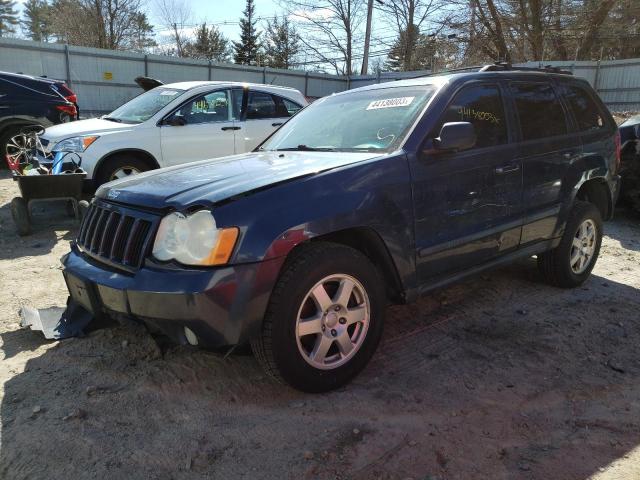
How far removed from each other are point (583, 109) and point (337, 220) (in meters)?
3.10

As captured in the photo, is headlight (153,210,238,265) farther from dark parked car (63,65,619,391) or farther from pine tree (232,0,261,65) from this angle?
pine tree (232,0,261,65)

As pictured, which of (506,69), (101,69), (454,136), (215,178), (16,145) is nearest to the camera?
(215,178)

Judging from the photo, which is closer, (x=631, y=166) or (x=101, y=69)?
(x=631, y=166)

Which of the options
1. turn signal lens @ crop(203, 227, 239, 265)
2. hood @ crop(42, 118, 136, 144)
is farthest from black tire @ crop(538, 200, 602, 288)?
hood @ crop(42, 118, 136, 144)

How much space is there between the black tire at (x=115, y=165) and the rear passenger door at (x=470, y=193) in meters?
4.74

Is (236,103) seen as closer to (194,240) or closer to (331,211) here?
(331,211)

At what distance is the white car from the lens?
21.7 ft

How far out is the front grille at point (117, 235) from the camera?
8.82 feet

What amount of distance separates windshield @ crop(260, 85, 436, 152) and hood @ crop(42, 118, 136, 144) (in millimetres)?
3484

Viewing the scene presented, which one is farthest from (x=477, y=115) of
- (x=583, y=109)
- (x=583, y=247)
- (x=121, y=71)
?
(x=121, y=71)

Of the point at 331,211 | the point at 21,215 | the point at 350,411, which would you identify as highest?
the point at 331,211

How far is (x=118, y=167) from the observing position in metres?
6.71

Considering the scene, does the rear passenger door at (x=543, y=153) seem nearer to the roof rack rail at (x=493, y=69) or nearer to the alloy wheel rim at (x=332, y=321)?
the roof rack rail at (x=493, y=69)

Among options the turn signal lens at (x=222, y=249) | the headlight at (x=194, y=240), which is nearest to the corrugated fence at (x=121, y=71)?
the headlight at (x=194, y=240)
